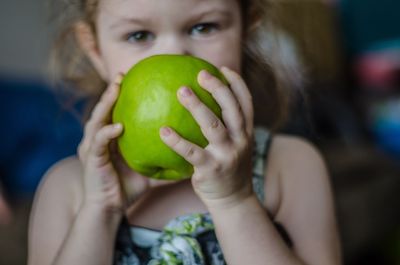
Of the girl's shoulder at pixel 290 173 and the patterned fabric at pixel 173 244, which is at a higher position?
the girl's shoulder at pixel 290 173

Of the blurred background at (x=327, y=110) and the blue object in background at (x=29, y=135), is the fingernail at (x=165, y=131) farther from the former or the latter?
the blue object in background at (x=29, y=135)

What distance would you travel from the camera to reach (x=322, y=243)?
1.05 meters

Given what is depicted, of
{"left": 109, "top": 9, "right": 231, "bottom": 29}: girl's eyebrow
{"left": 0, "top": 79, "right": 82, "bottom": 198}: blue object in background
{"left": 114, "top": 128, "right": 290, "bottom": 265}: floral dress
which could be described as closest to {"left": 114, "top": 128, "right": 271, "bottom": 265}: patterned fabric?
{"left": 114, "top": 128, "right": 290, "bottom": 265}: floral dress

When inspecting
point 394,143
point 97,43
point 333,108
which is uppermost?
point 97,43

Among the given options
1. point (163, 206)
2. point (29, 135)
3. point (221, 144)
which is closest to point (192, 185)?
point (163, 206)

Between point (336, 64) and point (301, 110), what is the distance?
1.45 meters

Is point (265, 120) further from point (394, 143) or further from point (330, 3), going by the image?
point (330, 3)

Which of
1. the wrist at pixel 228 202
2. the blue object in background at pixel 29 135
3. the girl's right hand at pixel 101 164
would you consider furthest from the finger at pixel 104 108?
the blue object in background at pixel 29 135

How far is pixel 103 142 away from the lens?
0.91 m

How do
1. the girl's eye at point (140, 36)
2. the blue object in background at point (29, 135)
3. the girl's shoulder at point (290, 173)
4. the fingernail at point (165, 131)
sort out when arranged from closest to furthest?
the fingernail at point (165, 131)
the girl's eye at point (140, 36)
the girl's shoulder at point (290, 173)
the blue object in background at point (29, 135)

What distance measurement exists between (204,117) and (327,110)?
8.03 feet

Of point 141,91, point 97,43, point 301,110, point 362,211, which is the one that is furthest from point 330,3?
point 141,91

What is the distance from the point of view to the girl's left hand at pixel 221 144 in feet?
2.62

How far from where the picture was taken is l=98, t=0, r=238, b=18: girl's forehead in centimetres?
96
